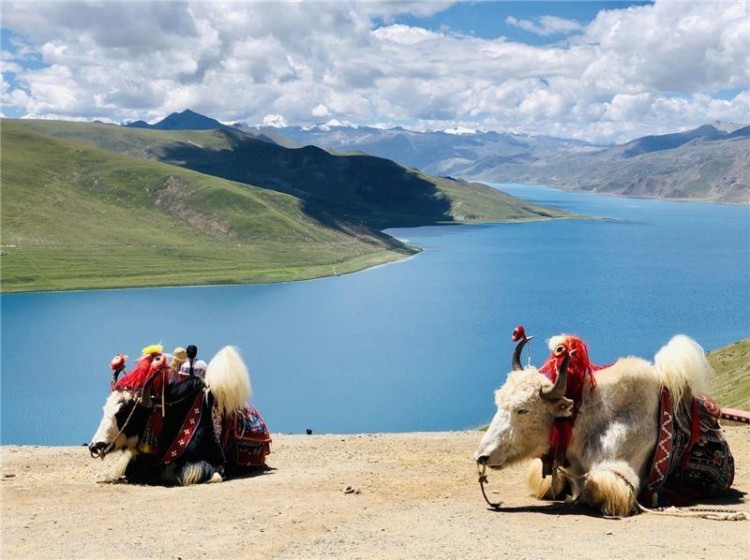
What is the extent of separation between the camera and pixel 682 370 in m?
7.74

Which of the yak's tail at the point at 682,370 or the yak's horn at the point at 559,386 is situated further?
the yak's tail at the point at 682,370

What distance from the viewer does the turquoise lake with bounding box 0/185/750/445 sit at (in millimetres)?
51625

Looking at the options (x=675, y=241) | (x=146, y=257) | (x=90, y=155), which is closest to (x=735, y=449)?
(x=146, y=257)

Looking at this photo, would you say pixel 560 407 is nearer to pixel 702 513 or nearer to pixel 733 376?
pixel 702 513

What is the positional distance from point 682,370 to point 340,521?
11.7 feet

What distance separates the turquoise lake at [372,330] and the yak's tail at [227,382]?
119 feet

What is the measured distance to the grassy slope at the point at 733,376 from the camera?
2556 cm

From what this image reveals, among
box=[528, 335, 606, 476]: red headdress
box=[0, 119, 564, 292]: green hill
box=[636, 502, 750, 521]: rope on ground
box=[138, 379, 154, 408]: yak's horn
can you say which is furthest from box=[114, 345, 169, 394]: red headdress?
box=[0, 119, 564, 292]: green hill

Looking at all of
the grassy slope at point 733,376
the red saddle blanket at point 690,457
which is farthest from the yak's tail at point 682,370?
the grassy slope at point 733,376

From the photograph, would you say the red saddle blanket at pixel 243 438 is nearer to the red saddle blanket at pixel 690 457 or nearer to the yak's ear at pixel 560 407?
the yak's ear at pixel 560 407

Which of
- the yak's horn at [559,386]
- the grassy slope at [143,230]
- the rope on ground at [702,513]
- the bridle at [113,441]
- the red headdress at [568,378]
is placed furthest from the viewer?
the grassy slope at [143,230]

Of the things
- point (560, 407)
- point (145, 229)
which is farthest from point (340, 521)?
point (145, 229)

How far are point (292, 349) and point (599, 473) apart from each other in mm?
65526

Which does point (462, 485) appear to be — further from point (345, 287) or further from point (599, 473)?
point (345, 287)
